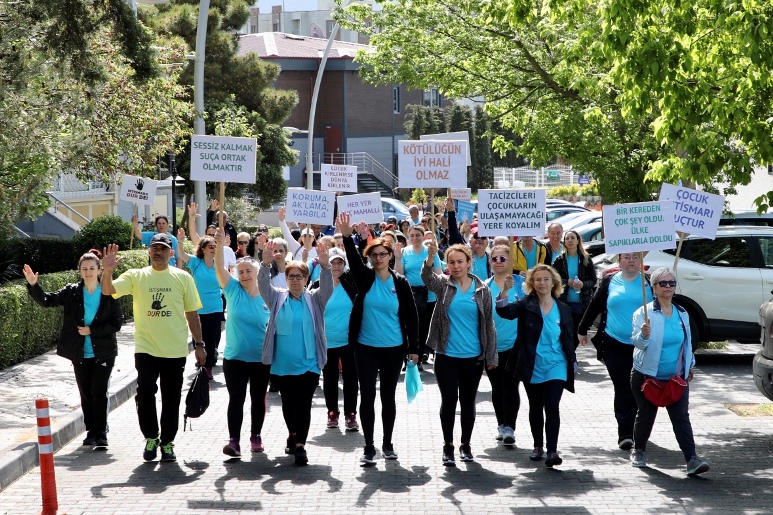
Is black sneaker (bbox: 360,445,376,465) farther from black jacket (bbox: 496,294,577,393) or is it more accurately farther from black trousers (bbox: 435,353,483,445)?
black jacket (bbox: 496,294,577,393)

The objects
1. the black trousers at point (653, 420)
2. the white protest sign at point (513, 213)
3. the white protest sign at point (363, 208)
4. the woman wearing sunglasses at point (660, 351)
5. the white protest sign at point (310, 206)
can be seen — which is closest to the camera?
the black trousers at point (653, 420)

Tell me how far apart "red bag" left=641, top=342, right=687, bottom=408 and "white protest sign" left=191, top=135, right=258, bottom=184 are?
16.9 ft

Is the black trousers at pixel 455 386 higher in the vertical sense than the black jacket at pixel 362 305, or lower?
lower

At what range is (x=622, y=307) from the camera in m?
9.54

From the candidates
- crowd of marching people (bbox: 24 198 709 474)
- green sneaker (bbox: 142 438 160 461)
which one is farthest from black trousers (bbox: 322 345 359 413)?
green sneaker (bbox: 142 438 160 461)

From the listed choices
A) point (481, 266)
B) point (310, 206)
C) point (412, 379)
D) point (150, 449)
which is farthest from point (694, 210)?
point (310, 206)

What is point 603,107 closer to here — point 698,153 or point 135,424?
point 698,153

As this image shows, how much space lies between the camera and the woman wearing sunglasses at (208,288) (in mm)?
12617

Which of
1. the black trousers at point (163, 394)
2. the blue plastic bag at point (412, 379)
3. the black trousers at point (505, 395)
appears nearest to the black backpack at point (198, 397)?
the black trousers at point (163, 394)

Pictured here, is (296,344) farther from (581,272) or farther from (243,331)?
(581,272)

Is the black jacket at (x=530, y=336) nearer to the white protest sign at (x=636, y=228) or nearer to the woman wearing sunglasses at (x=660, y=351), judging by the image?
the woman wearing sunglasses at (x=660, y=351)

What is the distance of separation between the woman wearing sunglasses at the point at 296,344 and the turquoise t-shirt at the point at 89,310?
156 cm

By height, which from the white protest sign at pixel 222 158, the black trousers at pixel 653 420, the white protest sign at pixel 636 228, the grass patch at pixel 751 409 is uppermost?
the white protest sign at pixel 222 158

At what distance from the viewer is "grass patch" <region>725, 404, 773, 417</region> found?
36.5ft
